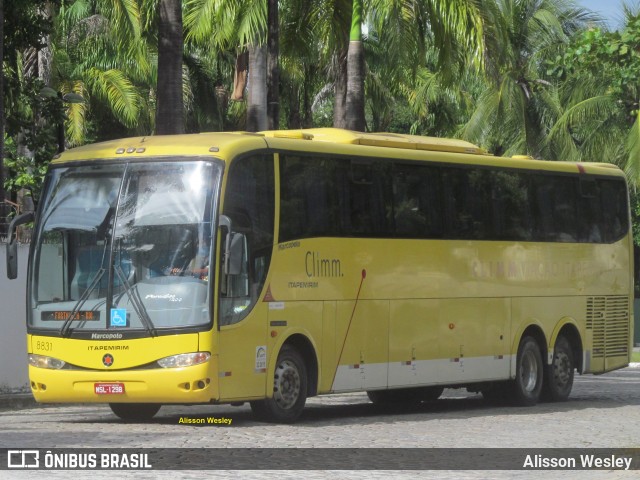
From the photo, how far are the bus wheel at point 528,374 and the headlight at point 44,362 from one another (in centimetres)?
792

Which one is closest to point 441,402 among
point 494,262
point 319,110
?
point 494,262

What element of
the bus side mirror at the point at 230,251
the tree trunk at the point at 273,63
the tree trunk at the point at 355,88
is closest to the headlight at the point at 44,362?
the bus side mirror at the point at 230,251

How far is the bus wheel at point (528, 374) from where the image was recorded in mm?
21547

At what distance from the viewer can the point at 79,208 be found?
1666cm

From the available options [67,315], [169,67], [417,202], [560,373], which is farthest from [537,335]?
[67,315]

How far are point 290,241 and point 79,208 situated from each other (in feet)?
8.32

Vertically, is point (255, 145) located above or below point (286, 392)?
above

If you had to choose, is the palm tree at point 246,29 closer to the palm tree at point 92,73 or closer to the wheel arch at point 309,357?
the wheel arch at point 309,357

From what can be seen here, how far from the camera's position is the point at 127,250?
1606 cm

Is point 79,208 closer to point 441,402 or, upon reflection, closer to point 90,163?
point 90,163

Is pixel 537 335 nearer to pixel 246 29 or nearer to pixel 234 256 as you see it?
pixel 234 256

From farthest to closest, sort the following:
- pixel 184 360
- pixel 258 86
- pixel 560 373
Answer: pixel 258 86 < pixel 560 373 < pixel 184 360

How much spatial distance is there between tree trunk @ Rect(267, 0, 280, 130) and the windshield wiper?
11573mm

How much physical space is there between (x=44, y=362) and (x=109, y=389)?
3.42ft
